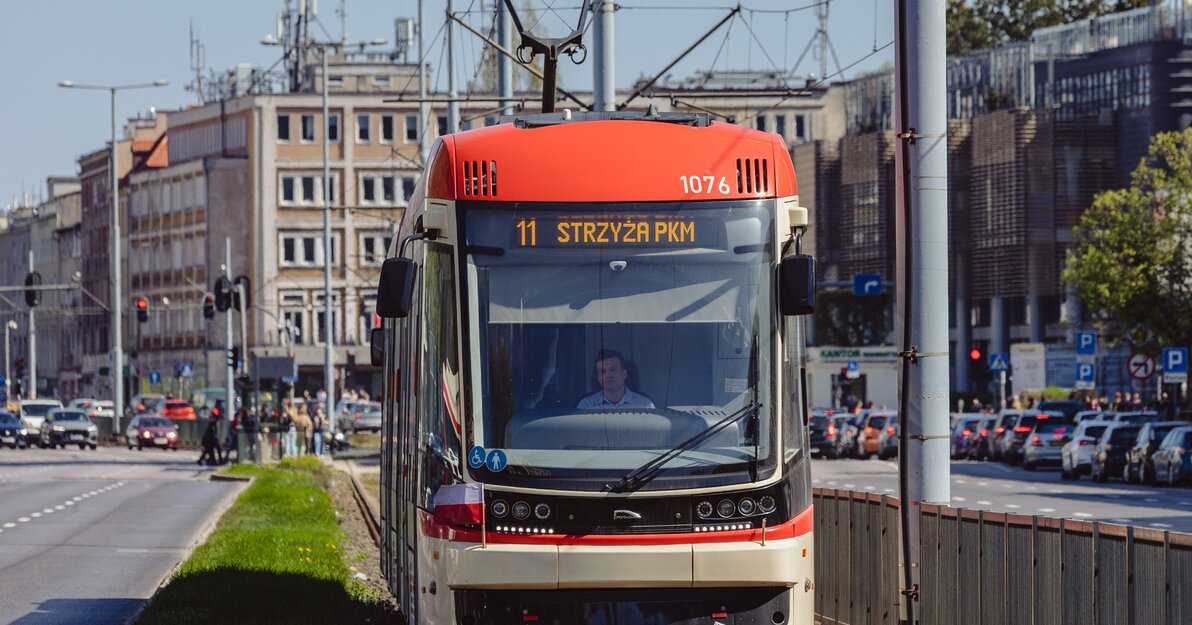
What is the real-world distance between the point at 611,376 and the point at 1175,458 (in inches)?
1311

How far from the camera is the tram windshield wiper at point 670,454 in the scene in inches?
479

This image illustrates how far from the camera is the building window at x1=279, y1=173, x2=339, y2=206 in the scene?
125250 millimetres

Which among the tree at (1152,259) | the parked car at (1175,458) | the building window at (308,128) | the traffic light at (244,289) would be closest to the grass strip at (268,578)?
the parked car at (1175,458)

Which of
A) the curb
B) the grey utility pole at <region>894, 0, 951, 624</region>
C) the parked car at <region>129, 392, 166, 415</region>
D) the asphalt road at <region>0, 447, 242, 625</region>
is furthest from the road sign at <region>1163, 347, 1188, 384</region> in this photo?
the parked car at <region>129, 392, 166, 415</region>

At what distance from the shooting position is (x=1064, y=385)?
98.8m

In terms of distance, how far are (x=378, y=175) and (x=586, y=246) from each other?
112671 mm

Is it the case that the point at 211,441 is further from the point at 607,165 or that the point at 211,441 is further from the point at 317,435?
the point at 607,165

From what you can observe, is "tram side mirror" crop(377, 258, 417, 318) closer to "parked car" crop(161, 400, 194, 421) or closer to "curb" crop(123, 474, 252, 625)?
"curb" crop(123, 474, 252, 625)

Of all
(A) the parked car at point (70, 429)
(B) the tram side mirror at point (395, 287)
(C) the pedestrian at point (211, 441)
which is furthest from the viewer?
(A) the parked car at point (70, 429)

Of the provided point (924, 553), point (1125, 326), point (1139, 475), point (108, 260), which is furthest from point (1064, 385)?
point (924, 553)

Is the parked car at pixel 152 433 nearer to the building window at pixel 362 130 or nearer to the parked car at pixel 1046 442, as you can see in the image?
the parked car at pixel 1046 442

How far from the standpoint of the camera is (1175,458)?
144 feet

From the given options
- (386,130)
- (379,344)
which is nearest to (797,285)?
(379,344)

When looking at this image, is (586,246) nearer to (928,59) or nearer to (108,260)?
(928,59)
